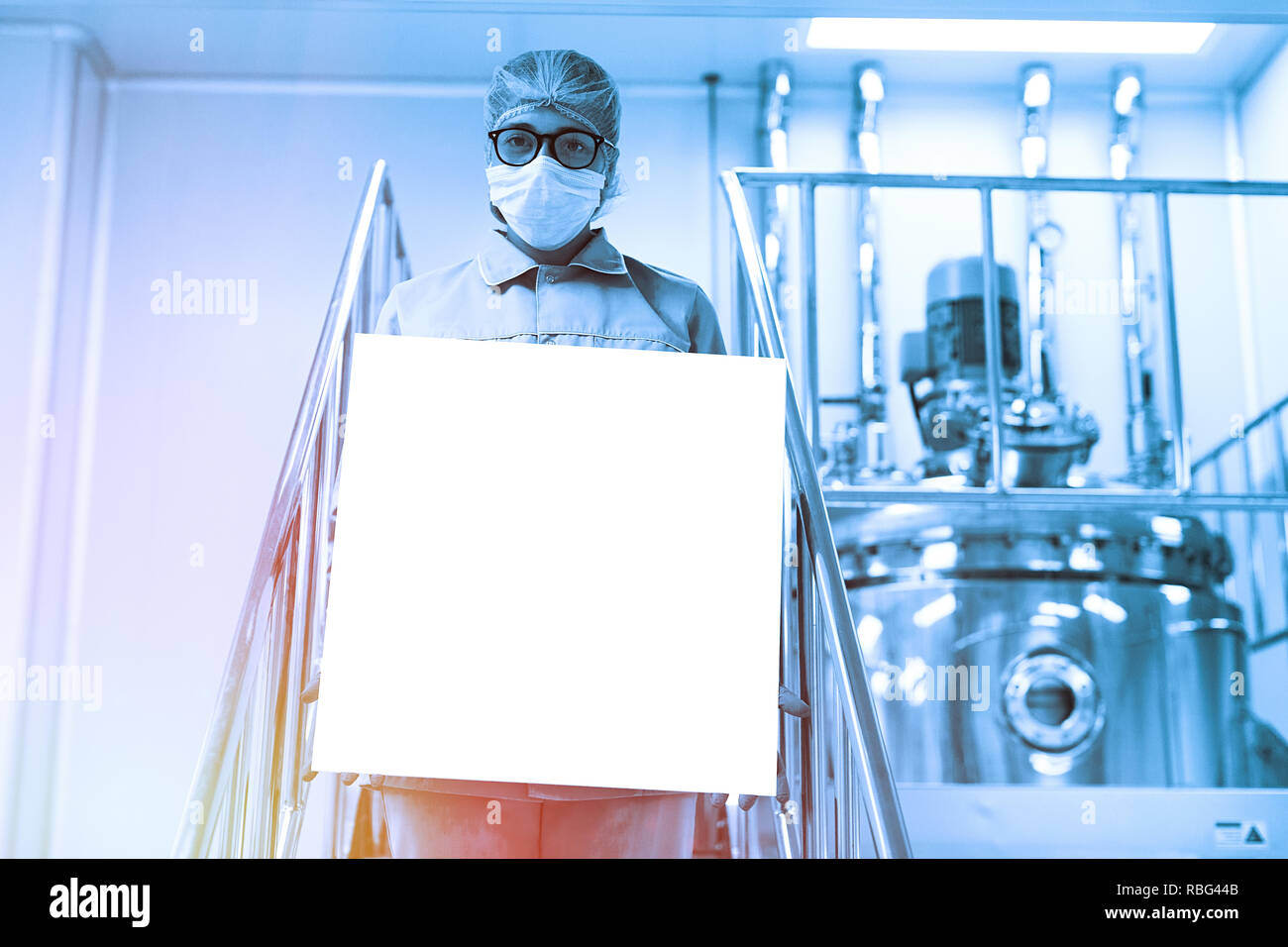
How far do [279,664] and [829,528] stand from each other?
669mm

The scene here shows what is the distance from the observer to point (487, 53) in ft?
10.0

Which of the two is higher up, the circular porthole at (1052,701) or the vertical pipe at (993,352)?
the vertical pipe at (993,352)

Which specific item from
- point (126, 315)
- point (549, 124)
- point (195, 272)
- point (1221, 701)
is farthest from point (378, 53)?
point (1221, 701)

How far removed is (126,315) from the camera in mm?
3109

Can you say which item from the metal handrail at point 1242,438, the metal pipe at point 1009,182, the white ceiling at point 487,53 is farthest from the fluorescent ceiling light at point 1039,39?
the metal handrail at point 1242,438

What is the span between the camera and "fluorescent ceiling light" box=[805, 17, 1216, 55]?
3.14 metres

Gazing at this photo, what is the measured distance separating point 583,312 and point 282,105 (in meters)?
2.36

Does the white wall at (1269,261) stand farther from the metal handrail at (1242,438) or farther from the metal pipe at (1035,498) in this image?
the metal pipe at (1035,498)

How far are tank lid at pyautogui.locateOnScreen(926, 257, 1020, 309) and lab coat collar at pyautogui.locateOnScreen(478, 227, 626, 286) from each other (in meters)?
1.93

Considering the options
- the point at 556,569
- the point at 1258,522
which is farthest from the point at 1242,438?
the point at 556,569

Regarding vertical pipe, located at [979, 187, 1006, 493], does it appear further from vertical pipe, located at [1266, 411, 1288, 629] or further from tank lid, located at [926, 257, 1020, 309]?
vertical pipe, located at [1266, 411, 1288, 629]

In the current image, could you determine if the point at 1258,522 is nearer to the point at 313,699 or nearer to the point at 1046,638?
the point at 1046,638

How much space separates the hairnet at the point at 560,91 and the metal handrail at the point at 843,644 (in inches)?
14.5

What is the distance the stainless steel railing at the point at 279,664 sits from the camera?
1.14 m
